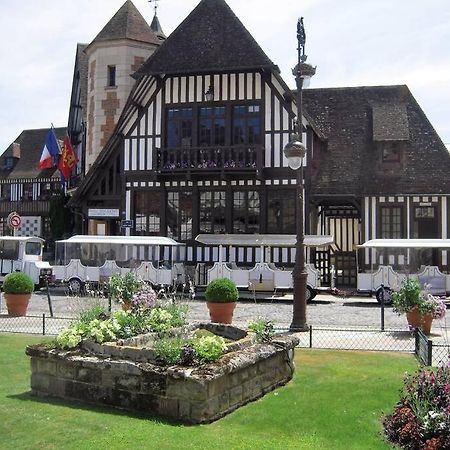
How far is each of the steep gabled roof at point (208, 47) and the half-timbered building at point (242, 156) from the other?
46 millimetres

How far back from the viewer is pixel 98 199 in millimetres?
28094

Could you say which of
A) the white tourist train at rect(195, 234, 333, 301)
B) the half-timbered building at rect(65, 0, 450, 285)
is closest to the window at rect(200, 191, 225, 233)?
the half-timbered building at rect(65, 0, 450, 285)

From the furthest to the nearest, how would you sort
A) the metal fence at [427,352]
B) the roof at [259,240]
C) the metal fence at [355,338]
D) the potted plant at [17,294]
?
the roof at [259,240], the potted plant at [17,294], the metal fence at [355,338], the metal fence at [427,352]

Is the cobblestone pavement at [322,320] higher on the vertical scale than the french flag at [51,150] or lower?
lower

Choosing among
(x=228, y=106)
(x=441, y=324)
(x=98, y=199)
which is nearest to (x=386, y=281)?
(x=441, y=324)

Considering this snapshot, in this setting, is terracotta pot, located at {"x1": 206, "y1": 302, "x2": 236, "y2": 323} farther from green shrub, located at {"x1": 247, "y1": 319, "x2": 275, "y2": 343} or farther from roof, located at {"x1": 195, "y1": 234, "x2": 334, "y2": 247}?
roof, located at {"x1": 195, "y1": 234, "x2": 334, "y2": 247}

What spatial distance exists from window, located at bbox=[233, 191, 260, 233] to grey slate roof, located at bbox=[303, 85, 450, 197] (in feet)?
8.05

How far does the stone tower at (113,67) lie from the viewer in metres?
30.4

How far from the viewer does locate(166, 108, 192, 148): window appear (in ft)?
86.8

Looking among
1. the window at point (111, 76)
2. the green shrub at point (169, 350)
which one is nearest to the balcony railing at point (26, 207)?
the window at point (111, 76)

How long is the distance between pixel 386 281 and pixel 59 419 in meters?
15.8

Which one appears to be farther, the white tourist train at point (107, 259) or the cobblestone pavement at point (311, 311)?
the white tourist train at point (107, 259)

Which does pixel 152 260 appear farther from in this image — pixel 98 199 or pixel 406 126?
pixel 406 126

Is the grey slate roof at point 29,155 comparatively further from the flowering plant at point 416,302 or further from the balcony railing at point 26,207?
the flowering plant at point 416,302
